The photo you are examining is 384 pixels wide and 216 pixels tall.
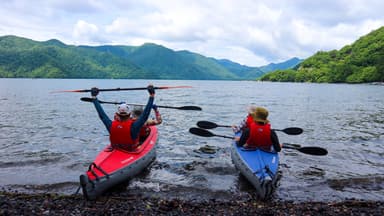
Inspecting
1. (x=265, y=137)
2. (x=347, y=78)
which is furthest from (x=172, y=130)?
(x=347, y=78)

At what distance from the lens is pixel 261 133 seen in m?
10.2

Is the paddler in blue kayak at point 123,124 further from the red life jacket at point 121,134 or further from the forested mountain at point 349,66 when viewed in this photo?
the forested mountain at point 349,66

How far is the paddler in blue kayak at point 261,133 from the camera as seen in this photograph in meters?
10.1

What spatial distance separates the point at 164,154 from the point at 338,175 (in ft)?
23.9

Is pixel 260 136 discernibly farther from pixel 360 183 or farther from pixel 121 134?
pixel 121 134

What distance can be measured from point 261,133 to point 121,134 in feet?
14.9

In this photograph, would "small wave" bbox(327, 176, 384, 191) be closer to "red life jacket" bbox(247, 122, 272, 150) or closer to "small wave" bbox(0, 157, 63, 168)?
"red life jacket" bbox(247, 122, 272, 150)

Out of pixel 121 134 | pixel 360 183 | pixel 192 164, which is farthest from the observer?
pixel 192 164

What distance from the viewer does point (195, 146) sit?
16.2m

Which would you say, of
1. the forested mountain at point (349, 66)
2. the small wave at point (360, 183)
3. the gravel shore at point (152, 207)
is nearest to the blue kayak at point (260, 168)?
the gravel shore at point (152, 207)

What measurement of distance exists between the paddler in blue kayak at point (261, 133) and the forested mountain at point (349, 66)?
455ft

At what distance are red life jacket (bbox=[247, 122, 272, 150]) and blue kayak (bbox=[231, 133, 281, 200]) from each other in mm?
216

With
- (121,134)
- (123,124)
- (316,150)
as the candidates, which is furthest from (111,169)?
(316,150)

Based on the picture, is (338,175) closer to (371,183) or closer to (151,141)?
(371,183)
